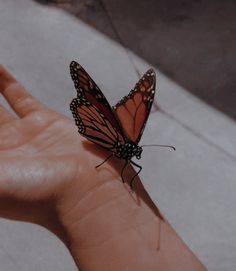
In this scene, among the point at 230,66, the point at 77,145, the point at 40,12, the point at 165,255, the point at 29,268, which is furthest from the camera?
the point at 40,12

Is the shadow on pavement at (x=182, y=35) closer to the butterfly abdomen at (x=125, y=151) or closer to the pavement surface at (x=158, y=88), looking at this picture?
the pavement surface at (x=158, y=88)

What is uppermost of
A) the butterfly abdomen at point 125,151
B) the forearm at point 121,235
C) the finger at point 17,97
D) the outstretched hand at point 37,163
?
the finger at point 17,97

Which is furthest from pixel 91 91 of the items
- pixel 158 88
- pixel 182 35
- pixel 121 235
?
pixel 182 35

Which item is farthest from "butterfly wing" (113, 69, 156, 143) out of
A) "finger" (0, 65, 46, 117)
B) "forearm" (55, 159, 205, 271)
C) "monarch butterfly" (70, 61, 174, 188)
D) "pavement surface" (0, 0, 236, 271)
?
"pavement surface" (0, 0, 236, 271)

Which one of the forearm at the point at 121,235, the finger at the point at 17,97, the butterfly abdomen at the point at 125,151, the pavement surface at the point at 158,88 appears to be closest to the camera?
the forearm at the point at 121,235

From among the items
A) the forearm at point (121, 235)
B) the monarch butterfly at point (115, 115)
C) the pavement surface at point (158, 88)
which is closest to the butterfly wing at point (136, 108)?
the monarch butterfly at point (115, 115)

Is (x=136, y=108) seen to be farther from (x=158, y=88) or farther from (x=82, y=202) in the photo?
(x=158, y=88)

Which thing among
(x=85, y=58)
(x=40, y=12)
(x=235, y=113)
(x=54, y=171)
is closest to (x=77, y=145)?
(x=54, y=171)

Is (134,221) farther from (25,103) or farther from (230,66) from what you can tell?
(230,66)
